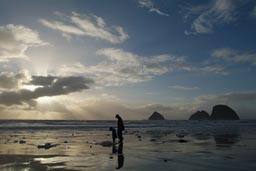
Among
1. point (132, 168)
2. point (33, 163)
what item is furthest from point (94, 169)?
point (33, 163)

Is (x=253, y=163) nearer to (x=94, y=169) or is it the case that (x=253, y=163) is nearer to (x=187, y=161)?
(x=187, y=161)

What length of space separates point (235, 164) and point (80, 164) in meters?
7.61

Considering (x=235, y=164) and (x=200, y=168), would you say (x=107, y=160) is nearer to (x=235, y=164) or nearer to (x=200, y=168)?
(x=200, y=168)

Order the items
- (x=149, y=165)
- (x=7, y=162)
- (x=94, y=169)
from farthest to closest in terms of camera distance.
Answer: (x=7, y=162)
(x=149, y=165)
(x=94, y=169)

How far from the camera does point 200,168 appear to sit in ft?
50.2

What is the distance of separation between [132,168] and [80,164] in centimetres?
278

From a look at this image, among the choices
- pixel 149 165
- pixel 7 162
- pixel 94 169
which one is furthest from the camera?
pixel 7 162

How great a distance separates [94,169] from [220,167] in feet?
19.0

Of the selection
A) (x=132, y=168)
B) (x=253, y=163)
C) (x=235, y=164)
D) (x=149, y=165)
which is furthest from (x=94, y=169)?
(x=253, y=163)

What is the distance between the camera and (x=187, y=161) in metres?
17.7

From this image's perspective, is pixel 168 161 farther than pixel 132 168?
Yes

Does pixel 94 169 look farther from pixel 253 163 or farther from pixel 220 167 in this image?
pixel 253 163

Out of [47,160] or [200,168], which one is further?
[47,160]

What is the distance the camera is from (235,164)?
658 inches
